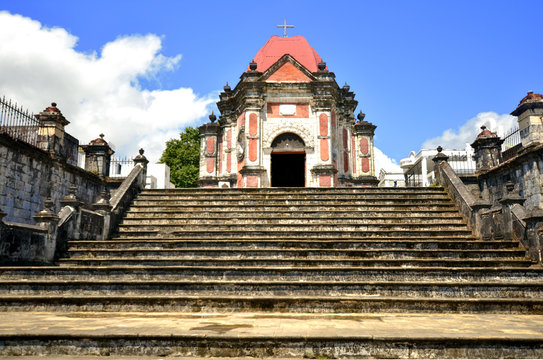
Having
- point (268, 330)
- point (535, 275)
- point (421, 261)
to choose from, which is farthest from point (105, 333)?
point (535, 275)

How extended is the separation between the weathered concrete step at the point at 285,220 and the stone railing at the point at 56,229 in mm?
865

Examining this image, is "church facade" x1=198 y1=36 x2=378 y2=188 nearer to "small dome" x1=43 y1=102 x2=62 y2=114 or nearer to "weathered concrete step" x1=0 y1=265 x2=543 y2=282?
"small dome" x1=43 y1=102 x2=62 y2=114

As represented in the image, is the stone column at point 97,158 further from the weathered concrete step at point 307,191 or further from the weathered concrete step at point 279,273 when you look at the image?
the weathered concrete step at point 279,273

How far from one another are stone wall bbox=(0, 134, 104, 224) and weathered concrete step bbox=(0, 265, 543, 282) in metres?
3.66

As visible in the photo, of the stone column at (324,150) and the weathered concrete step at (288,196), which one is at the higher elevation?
the stone column at (324,150)

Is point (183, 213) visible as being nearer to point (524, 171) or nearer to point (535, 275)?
point (535, 275)

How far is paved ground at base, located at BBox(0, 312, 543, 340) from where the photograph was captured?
4.65m

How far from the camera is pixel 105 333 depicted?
4633 mm

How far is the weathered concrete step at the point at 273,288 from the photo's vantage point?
7.10 m

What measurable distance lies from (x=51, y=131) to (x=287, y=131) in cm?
1132

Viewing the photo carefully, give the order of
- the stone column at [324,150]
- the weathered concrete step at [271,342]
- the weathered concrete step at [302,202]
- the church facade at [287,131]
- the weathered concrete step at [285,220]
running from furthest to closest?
the church facade at [287,131]
the stone column at [324,150]
the weathered concrete step at [302,202]
the weathered concrete step at [285,220]
the weathered concrete step at [271,342]

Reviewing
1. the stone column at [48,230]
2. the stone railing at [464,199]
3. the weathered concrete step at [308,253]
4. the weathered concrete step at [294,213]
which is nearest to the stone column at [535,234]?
the weathered concrete step at [308,253]

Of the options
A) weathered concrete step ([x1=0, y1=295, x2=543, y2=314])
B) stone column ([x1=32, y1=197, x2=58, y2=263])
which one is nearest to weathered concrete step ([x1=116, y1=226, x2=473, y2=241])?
stone column ([x1=32, y1=197, x2=58, y2=263])

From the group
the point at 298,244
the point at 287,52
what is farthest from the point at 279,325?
the point at 287,52
